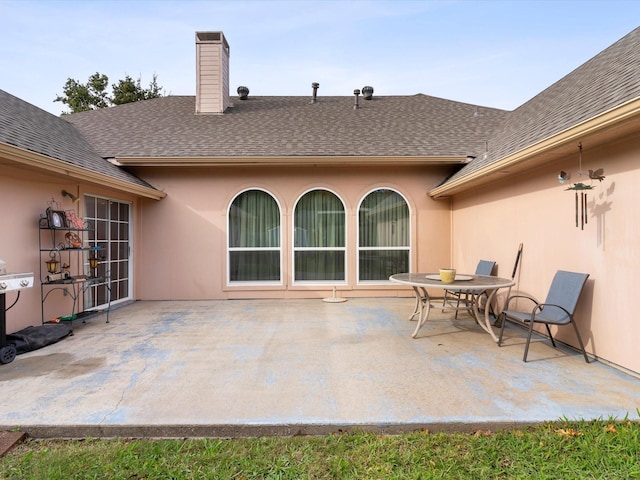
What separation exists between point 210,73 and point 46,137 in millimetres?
5103

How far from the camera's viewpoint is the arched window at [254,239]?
762cm

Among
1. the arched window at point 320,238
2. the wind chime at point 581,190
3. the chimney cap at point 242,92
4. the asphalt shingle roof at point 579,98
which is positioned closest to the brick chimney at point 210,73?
the chimney cap at point 242,92

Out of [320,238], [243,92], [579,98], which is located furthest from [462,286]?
[243,92]

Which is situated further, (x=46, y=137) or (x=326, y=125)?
(x=326, y=125)

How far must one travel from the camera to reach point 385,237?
775 centimetres

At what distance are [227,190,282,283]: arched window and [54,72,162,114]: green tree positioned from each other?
20.2 meters

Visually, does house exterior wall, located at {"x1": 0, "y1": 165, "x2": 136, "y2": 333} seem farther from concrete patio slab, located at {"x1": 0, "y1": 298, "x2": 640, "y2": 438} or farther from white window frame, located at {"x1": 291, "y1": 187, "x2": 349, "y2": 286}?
white window frame, located at {"x1": 291, "y1": 187, "x2": 349, "y2": 286}

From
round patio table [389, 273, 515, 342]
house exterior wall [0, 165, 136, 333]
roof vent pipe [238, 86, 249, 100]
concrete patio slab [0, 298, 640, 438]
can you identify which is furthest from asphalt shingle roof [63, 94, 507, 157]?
concrete patio slab [0, 298, 640, 438]

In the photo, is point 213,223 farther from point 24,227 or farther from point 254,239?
point 24,227

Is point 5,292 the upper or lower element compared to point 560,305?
upper

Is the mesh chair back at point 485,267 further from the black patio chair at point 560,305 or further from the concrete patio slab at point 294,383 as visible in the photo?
the black patio chair at point 560,305

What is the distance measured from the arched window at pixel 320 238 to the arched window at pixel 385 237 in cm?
57

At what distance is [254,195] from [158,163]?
209 cm

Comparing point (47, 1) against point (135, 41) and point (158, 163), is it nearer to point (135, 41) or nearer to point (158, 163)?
point (135, 41)
